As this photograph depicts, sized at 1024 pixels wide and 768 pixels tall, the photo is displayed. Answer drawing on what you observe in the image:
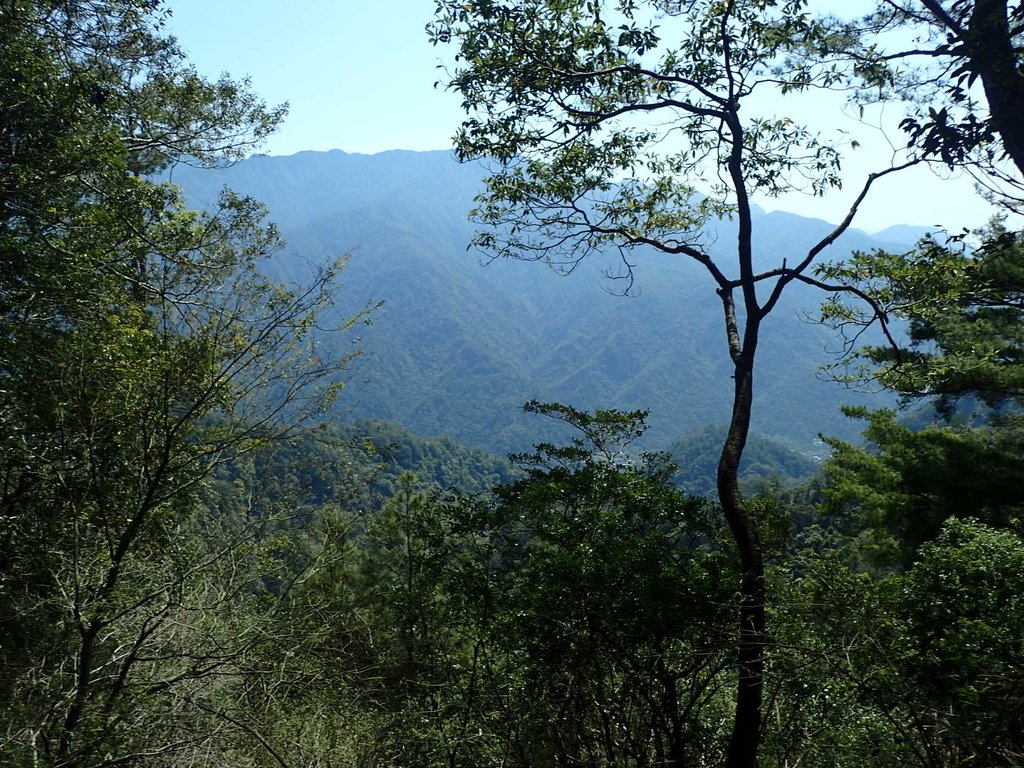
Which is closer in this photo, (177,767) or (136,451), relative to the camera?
(177,767)

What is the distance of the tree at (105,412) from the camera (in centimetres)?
321

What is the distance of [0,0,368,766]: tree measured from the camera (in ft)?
10.5

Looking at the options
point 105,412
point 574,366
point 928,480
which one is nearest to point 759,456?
point 574,366

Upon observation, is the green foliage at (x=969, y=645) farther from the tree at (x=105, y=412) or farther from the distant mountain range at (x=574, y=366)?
the distant mountain range at (x=574, y=366)

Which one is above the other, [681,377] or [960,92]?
[681,377]

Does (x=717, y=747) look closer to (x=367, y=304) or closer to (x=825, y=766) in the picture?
(x=825, y=766)

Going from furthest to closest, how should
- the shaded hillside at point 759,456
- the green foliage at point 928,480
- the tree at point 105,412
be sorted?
1. the shaded hillside at point 759,456
2. the green foliage at point 928,480
3. the tree at point 105,412

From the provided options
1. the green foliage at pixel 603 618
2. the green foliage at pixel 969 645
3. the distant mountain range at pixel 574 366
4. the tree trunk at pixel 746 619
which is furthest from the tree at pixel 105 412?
the distant mountain range at pixel 574 366

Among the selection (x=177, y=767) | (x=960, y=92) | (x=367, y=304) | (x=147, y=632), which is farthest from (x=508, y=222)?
(x=177, y=767)

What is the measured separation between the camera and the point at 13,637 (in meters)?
4.96

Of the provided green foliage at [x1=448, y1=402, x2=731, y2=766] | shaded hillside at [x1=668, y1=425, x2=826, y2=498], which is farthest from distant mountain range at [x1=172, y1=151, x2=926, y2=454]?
green foliage at [x1=448, y1=402, x2=731, y2=766]

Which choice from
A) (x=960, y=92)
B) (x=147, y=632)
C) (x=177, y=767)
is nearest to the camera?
(x=960, y=92)

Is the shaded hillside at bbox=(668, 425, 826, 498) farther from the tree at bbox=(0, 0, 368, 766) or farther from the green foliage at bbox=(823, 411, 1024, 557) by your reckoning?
the tree at bbox=(0, 0, 368, 766)

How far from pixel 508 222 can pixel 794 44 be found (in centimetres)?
222
